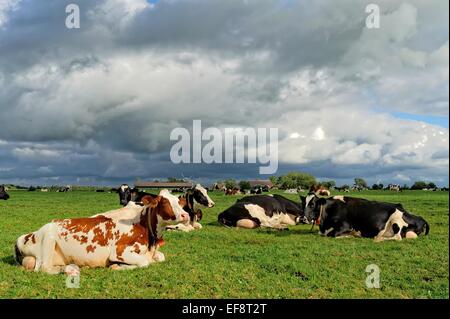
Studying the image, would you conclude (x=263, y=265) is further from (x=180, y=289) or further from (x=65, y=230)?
(x=65, y=230)

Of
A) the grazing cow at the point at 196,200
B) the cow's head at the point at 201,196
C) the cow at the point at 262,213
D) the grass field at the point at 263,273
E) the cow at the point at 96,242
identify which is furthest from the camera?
the cow at the point at 262,213

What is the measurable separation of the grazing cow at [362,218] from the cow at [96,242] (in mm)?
7721

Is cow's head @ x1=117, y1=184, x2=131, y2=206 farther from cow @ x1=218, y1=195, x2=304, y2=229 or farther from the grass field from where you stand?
the grass field

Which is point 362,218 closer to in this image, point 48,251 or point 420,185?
point 48,251

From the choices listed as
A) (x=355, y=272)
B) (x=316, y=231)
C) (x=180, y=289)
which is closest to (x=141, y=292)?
(x=180, y=289)

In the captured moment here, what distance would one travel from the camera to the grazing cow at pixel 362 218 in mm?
15469

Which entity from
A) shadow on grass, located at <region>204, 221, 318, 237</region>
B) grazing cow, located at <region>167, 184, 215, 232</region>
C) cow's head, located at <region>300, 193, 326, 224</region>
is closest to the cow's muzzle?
shadow on grass, located at <region>204, 221, 318, 237</region>

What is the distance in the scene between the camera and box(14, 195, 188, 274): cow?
983cm

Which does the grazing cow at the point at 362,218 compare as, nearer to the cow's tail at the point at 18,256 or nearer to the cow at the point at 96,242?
the cow at the point at 96,242

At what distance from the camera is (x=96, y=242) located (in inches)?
392

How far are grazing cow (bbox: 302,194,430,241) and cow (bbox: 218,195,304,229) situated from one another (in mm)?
1731

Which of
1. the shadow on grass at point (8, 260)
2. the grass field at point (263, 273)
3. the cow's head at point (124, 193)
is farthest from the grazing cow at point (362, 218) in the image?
the cow's head at point (124, 193)

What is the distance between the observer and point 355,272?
32.1ft

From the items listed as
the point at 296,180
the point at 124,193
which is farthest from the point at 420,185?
the point at 124,193
